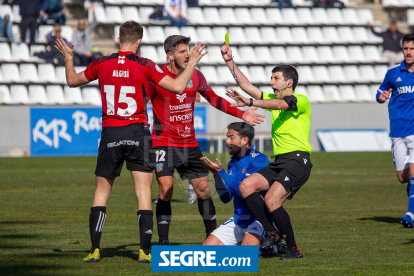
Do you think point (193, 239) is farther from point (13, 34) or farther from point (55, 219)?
point (13, 34)

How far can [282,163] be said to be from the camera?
569cm

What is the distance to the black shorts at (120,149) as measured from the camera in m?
5.25

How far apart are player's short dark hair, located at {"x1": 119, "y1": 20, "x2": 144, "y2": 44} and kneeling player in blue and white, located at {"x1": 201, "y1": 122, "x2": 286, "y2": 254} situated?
4.12 feet

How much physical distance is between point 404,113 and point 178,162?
3.37 metres

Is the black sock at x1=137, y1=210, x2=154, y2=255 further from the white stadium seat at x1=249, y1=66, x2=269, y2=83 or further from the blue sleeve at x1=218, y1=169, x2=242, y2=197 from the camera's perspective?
the white stadium seat at x1=249, y1=66, x2=269, y2=83

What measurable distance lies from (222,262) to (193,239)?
197cm

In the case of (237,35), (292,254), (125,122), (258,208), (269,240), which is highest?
(237,35)

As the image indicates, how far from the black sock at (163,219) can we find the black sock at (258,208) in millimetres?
1036

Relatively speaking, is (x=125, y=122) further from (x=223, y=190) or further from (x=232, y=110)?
(x=232, y=110)

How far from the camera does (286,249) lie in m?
5.48

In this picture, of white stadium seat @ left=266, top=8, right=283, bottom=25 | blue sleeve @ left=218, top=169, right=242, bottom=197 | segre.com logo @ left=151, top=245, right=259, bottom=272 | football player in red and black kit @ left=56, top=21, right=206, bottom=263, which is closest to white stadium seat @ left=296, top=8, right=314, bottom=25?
white stadium seat @ left=266, top=8, right=283, bottom=25

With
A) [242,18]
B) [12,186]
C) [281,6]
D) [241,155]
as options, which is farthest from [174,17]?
[241,155]

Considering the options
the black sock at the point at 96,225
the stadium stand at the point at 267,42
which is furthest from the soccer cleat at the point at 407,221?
the stadium stand at the point at 267,42

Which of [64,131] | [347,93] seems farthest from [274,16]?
[64,131]
